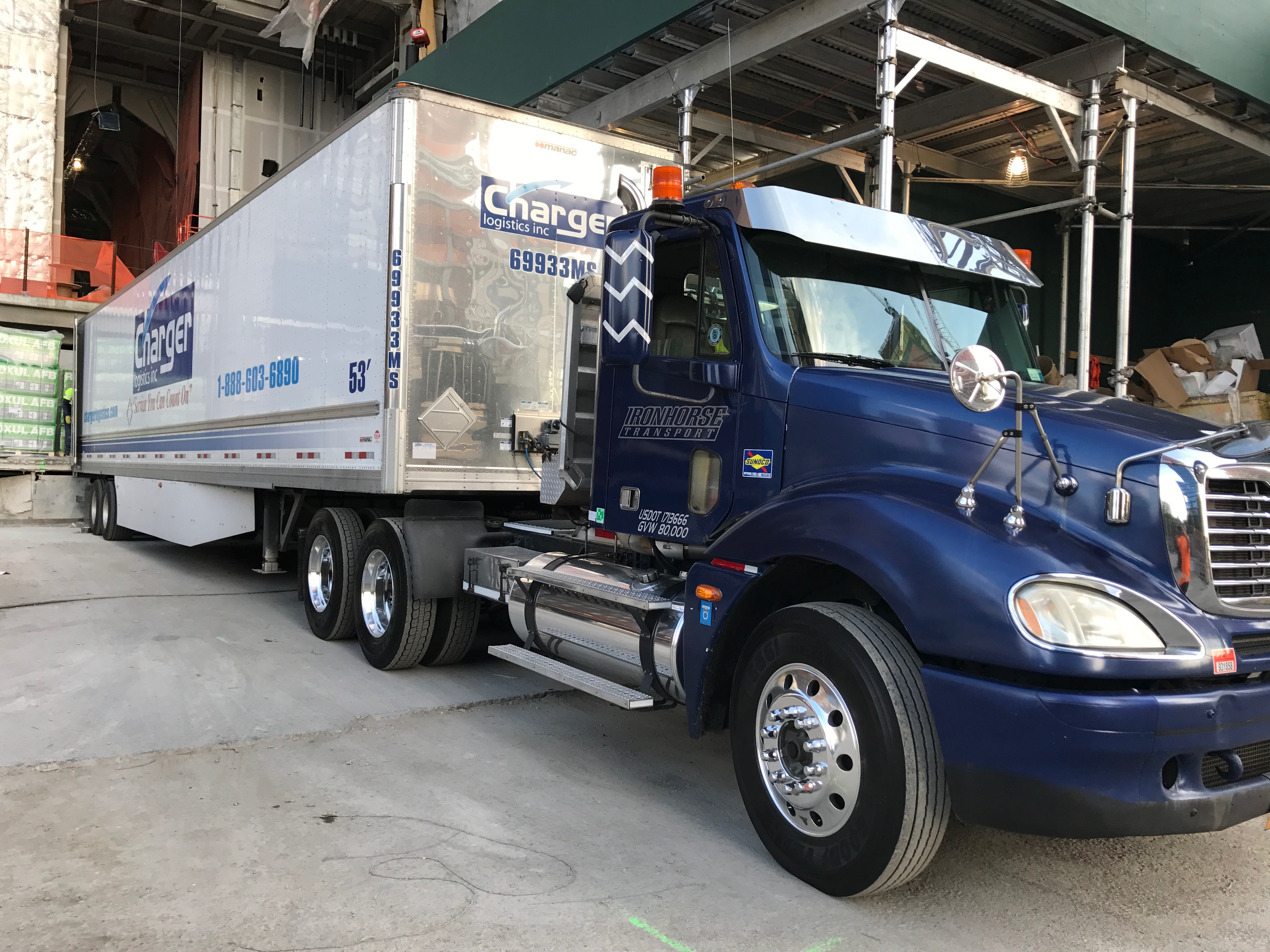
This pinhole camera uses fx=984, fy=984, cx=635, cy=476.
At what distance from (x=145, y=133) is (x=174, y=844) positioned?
123 ft

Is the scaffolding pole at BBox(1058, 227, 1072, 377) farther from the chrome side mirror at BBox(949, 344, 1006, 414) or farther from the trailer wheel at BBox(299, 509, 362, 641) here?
the chrome side mirror at BBox(949, 344, 1006, 414)

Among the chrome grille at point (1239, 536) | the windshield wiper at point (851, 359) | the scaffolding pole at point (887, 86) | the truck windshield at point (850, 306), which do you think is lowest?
the chrome grille at point (1239, 536)

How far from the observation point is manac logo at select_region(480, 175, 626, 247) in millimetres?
6660

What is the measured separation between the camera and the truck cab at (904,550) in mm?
2963

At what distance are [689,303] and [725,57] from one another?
5.73 m

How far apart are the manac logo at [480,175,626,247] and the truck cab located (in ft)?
6.31

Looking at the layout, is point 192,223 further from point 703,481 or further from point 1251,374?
point 703,481

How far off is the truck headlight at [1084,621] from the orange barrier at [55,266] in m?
25.1

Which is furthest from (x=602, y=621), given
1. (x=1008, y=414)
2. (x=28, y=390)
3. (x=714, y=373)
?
(x=28, y=390)

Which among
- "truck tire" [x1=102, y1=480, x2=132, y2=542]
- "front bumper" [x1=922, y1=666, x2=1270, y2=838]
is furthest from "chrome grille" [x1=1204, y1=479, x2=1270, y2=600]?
"truck tire" [x1=102, y1=480, x2=132, y2=542]

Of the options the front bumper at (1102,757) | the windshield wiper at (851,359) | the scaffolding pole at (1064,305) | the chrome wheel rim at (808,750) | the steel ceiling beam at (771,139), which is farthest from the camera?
the steel ceiling beam at (771,139)

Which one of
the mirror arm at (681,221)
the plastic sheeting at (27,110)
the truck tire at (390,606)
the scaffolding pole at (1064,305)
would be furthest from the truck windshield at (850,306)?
the plastic sheeting at (27,110)

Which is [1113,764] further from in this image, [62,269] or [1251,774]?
[62,269]

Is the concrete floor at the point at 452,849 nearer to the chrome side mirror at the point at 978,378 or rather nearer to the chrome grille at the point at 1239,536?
the chrome grille at the point at 1239,536
